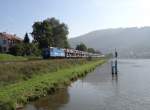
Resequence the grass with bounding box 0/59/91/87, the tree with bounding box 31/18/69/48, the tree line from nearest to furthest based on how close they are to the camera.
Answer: the grass with bounding box 0/59/91/87, the tree line, the tree with bounding box 31/18/69/48

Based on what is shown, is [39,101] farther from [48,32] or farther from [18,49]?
[48,32]

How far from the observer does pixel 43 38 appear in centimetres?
11562

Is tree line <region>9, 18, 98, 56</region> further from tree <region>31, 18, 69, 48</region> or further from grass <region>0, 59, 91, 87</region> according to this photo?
grass <region>0, 59, 91, 87</region>

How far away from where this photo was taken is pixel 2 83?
30.0m

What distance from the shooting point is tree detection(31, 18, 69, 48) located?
11631 cm

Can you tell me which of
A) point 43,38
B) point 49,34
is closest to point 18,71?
point 43,38

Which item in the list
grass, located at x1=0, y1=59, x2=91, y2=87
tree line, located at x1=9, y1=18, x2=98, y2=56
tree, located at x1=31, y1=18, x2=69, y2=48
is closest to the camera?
grass, located at x1=0, y1=59, x2=91, y2=87

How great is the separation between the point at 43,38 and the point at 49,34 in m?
3.71

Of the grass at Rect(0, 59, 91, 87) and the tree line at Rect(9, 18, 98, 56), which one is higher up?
the tree line at Rect(9, 18, 98, 56)

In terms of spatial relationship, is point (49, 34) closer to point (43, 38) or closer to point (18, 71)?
point (43, 38)

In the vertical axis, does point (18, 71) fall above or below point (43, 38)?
below

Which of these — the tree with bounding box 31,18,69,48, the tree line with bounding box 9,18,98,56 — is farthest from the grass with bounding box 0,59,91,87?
the tree with bounding box 31,18,69,48

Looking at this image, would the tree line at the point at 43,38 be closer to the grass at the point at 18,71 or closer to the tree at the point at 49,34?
the tree at the point at 49,34

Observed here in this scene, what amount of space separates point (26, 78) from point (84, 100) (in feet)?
37.5
